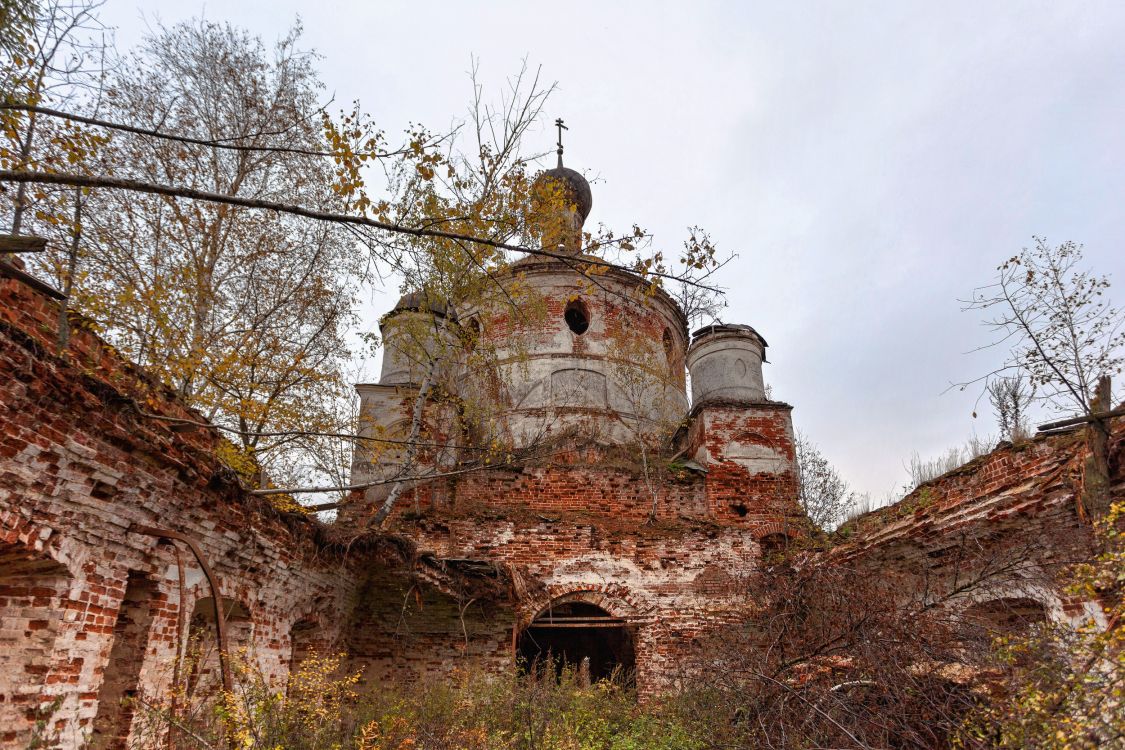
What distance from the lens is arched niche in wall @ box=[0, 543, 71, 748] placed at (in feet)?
12.3

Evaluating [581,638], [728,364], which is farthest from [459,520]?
[728,364]

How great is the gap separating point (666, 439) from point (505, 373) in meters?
3.99

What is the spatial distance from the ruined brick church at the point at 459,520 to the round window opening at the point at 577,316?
50 mm

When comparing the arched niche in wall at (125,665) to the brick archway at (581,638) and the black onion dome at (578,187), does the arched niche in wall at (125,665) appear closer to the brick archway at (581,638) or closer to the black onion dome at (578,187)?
the brick archway at (581,638)

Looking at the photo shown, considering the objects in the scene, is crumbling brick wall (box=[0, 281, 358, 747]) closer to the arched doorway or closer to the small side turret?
the arched doorway

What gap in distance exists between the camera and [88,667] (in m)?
4.16

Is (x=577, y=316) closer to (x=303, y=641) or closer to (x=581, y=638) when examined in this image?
(x=581, y=638)

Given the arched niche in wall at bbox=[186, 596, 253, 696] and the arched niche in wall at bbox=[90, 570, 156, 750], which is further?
the arched niche in wall at bbox=[186, 596, 253, 696]

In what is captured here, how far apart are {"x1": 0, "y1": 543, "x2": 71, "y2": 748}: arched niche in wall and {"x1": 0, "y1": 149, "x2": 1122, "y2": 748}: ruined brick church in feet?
0.04

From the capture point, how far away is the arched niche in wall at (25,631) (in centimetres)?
375

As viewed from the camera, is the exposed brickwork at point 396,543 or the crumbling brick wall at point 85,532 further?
the exposed brickwork at point 396,543

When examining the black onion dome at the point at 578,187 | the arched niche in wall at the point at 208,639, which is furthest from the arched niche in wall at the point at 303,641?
the black onion dome at the point at 578,187

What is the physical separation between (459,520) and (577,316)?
713 centimetres

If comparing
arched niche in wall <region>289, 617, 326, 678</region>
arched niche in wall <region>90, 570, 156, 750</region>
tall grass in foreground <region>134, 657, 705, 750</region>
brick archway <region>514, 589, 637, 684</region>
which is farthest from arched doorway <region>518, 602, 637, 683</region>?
arched niche in wall <region>90, 570, 156, 750</region>
